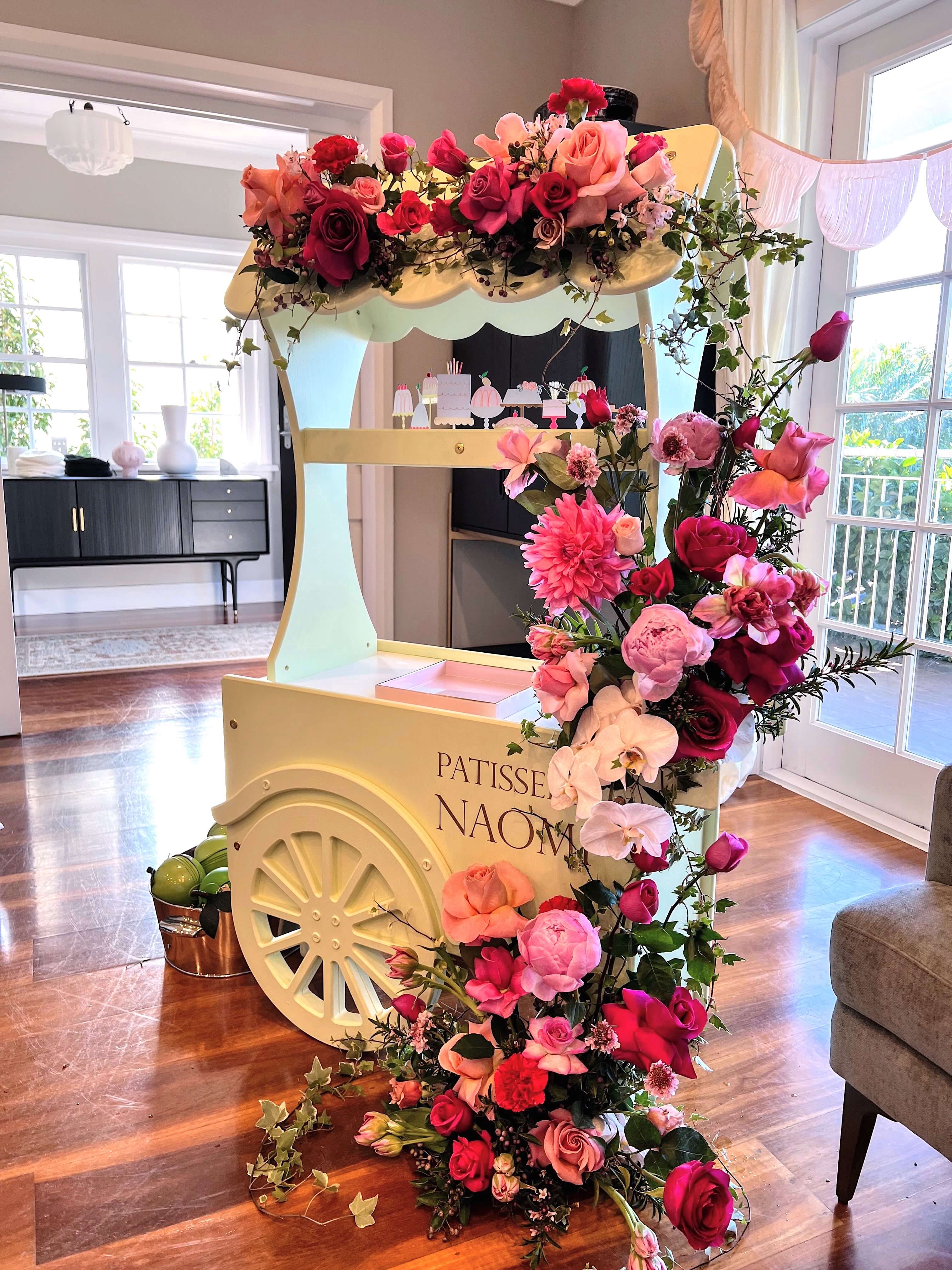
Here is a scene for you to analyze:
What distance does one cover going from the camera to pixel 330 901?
1.61 metres

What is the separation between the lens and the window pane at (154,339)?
6105 millimetres

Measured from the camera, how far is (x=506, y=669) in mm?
1783

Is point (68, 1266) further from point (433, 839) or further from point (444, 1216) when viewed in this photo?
point (433, 839)

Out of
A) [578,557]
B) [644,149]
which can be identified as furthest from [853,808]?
[644,149]

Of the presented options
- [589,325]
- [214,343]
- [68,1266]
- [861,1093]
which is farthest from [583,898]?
[214,343]

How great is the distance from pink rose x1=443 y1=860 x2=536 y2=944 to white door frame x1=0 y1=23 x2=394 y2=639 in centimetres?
203

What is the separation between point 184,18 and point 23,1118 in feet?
9.83

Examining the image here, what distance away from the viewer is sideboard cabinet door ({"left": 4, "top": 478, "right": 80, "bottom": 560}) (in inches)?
208

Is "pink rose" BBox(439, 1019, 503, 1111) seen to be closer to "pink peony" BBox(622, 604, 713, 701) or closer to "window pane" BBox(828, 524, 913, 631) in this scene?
"pink peony" BBox(622, 604, 713, 701)

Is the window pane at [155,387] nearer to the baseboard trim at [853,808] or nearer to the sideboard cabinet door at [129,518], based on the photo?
the sideboard cabinet door at [129,518]

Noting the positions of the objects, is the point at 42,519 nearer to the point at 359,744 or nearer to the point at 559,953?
the point at 359,744

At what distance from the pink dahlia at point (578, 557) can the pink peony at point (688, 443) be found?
87mm

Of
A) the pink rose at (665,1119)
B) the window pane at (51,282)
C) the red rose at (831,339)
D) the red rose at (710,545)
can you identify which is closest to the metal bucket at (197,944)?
the pink rose at (665,1119)

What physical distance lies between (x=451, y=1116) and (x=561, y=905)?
13.2 inches
